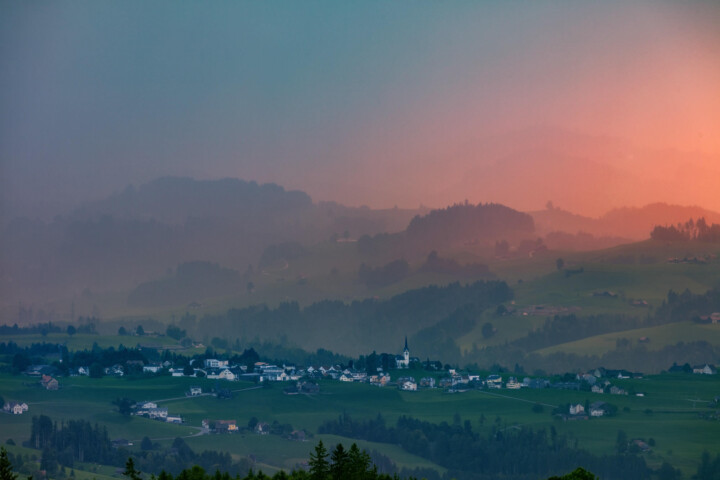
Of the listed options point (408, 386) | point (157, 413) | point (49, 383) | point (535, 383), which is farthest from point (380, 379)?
point (49, 383)

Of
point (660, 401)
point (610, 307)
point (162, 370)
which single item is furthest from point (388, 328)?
point (660, 401)

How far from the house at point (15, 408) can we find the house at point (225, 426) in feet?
63.3

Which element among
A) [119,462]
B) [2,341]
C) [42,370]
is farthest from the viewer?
[2,341]

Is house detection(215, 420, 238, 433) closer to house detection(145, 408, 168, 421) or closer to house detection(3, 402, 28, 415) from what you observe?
house detection(145, 408, 168, 421)

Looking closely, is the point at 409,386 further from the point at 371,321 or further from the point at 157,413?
the point at 371,321

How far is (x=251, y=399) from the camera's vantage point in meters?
125

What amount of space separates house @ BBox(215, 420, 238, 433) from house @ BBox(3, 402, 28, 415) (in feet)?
63.3

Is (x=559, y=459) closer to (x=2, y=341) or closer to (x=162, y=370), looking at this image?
(x=162, y=370)

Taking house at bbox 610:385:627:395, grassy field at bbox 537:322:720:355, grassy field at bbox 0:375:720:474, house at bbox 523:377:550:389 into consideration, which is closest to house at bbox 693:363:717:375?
grassy field at bbox 0:375:720:474

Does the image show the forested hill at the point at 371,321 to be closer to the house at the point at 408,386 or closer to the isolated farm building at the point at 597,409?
the house at the point at 408,386

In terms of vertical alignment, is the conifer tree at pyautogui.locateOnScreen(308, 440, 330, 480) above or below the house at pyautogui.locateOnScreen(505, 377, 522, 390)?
below

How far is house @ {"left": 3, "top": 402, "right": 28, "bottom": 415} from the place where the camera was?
11881 cm

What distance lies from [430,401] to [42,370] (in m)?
41.5

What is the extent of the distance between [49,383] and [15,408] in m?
9.51
